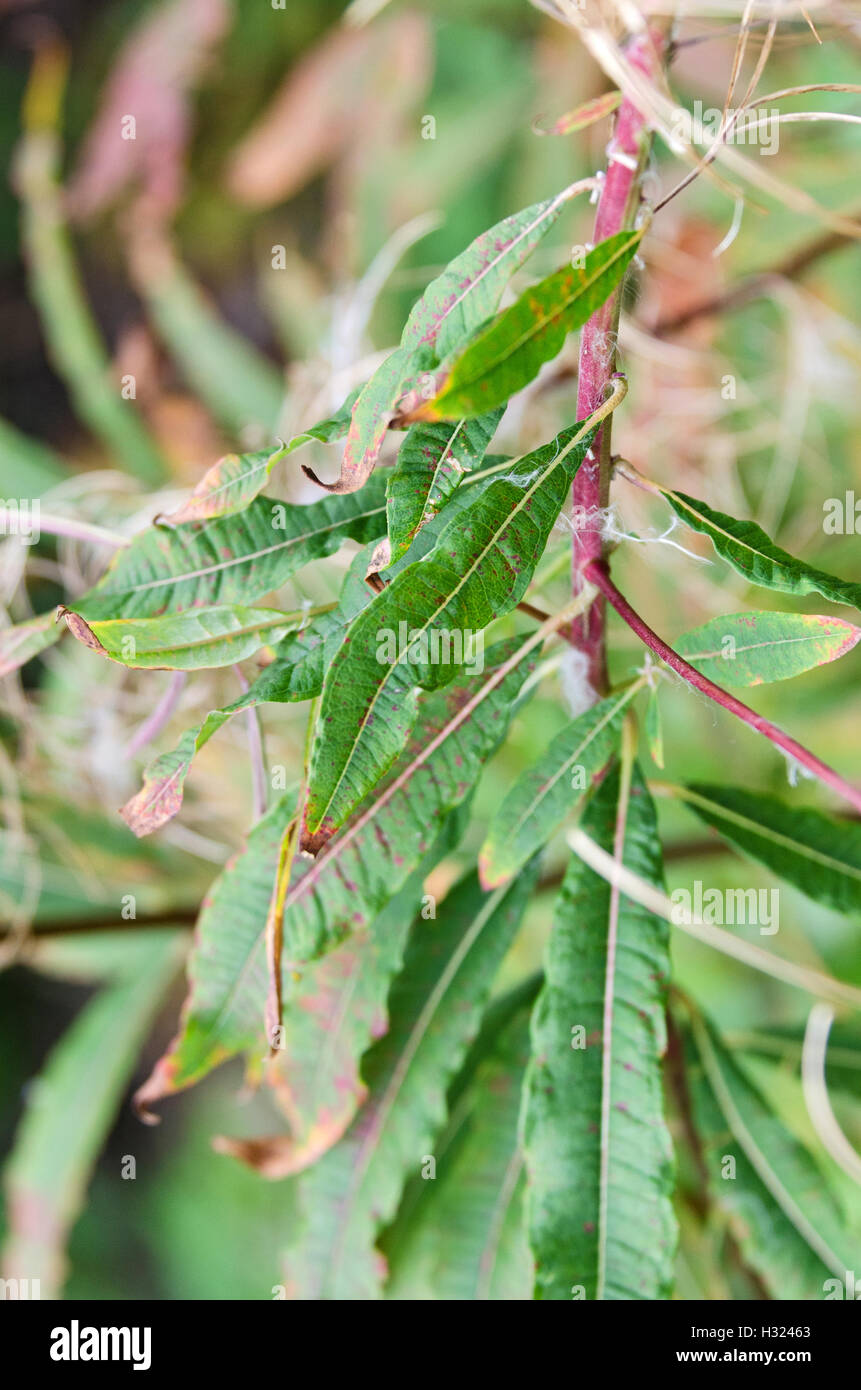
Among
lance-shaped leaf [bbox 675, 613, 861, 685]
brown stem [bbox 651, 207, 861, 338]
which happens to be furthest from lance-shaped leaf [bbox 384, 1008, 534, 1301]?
brown stem [bbox 651, 207, 861, 338]

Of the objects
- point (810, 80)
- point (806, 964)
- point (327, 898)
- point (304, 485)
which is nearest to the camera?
point (327, 898)

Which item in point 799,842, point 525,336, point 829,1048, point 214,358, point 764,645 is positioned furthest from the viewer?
point 214,358

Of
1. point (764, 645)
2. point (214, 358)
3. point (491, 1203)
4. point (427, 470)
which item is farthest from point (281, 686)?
point (214, 358)

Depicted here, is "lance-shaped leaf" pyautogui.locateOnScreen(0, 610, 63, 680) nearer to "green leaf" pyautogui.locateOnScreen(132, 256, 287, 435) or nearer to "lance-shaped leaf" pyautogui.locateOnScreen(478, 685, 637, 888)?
"lance-shaped leaf" pyautogui.locateOnScreen(478, 685, 637, 888)

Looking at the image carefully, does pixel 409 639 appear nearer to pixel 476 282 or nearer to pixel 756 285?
pixel 476 282

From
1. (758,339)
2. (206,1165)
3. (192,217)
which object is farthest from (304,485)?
(206,1165)

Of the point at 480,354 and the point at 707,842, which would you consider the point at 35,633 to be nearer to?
the point at 480,354

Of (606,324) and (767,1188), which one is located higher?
(606,324)
